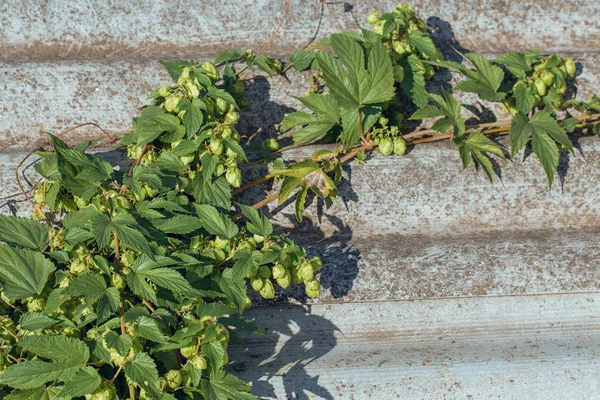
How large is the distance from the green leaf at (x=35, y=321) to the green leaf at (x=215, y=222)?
0.51m

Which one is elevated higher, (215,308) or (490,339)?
(215,308)

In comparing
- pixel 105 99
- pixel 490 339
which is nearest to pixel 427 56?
pixel 490 339

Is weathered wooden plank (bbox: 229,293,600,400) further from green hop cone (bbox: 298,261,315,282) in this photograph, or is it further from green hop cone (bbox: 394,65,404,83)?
green hop cone (bbox: 394,65,404,83)

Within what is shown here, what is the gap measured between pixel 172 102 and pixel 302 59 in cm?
66

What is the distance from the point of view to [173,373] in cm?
175

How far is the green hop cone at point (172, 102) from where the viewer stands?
2268 millimetres

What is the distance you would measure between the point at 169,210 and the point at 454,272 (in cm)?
101

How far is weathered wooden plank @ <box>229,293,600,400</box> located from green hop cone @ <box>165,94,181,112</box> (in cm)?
75

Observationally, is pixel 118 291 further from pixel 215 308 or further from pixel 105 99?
pixel 105 99

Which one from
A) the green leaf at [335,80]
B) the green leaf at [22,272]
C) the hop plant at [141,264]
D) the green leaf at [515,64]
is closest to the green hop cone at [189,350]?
the hop plant at [141,264]

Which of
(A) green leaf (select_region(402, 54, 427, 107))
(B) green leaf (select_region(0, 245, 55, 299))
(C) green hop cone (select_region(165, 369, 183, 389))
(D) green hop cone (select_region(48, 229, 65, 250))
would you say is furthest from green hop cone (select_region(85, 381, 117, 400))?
(A) green leaf (select_region(402, 54, 427, 107))

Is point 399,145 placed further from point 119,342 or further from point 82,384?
point 82,384

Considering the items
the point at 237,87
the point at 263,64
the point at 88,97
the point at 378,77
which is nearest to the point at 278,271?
the point at 378,77

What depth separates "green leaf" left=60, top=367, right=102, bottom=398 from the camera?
1639 mm
